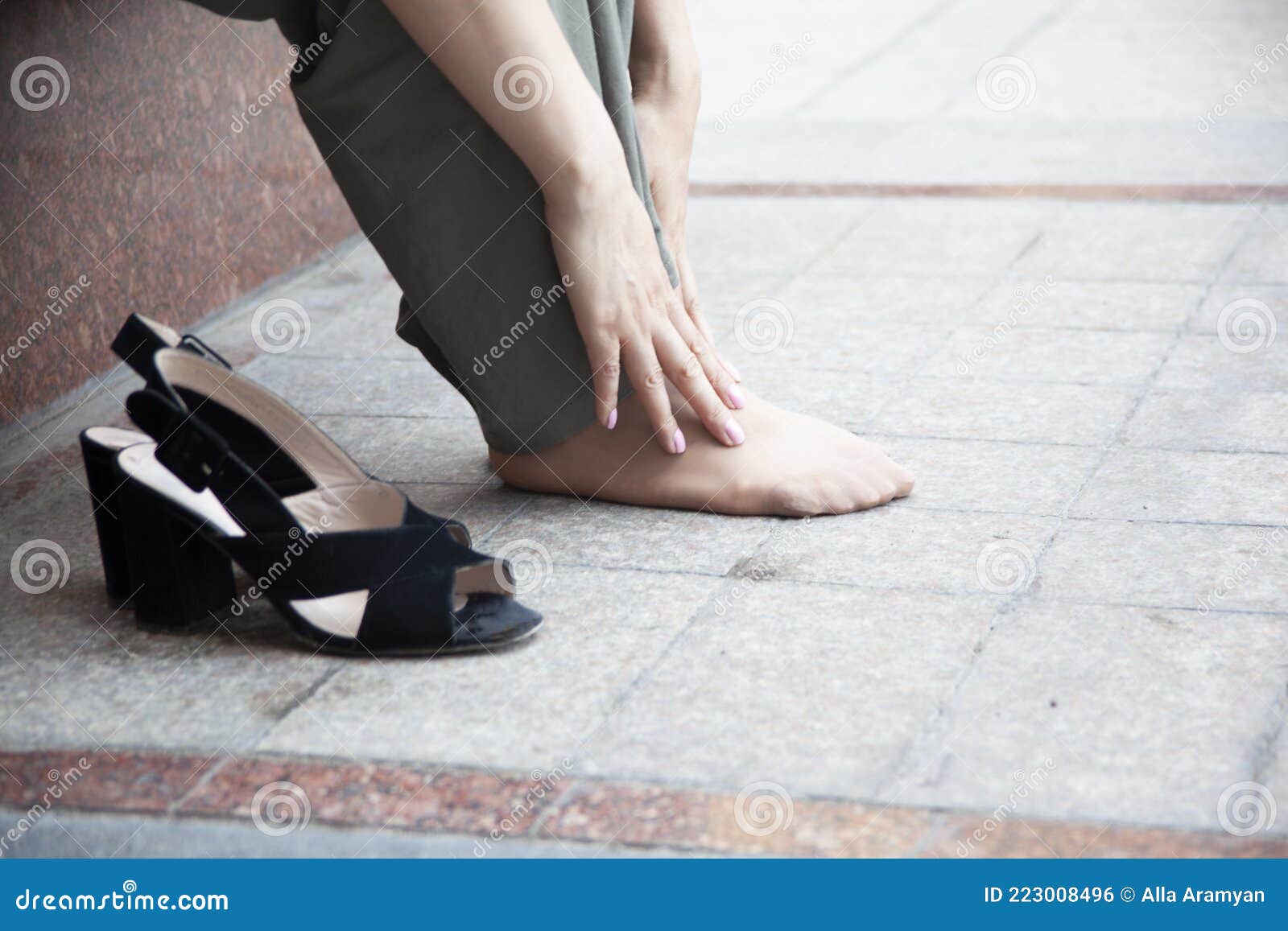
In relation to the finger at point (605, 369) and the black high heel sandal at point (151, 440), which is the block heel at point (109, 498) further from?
the finger at point (605, 369)

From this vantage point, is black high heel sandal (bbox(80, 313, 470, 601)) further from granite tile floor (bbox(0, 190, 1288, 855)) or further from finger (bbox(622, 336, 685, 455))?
finger (bbox(622, 336, 685, 455))

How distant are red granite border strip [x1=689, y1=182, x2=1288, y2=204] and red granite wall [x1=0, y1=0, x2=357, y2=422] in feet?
3.65

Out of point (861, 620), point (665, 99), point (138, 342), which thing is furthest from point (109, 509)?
point (665, 99)

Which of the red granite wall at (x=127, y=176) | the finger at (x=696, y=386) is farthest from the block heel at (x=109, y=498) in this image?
the red granite wall at (x=127, y=176)

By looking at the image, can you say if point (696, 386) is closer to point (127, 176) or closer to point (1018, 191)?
point (127, 176)

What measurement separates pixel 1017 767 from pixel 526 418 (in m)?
0.89

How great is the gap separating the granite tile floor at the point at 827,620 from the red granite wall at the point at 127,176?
0.12 meters

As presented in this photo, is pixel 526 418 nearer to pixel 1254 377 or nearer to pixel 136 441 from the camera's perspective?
pixel 136 441

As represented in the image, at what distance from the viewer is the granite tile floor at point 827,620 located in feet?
4.77

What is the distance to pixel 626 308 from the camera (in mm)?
1990

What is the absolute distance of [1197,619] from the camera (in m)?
1.75

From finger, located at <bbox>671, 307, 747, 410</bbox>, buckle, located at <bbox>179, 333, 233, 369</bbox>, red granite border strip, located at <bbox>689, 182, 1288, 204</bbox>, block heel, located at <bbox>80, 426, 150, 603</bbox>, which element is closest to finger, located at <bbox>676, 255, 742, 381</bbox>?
finger, located at <bbox>671, 307, 747, 410</bbox>

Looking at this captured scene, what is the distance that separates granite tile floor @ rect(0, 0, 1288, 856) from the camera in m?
1.46

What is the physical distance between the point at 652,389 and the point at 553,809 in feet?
2.39
